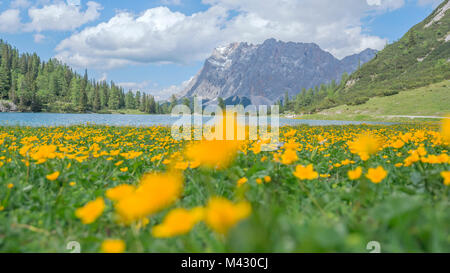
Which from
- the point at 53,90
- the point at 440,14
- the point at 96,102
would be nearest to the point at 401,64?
the point at 440,14

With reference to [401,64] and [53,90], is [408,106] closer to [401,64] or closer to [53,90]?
[401,64]

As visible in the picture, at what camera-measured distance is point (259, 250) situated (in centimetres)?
83

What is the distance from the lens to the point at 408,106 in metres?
41.2

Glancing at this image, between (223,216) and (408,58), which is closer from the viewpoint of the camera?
(223,216)

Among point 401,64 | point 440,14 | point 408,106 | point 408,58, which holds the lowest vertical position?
point 408,106

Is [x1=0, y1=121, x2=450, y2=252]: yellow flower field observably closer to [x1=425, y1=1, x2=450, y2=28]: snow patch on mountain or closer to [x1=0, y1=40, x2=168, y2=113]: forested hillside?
[x1=0, y1=40, x2=168, y2=113]: forested hillside

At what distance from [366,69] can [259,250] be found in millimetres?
115639

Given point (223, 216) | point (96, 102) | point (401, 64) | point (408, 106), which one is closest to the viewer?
point (223, 216)

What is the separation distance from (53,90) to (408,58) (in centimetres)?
13715

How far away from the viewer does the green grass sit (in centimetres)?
3619

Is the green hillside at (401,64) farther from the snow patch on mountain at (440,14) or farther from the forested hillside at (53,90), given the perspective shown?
the forested hillside at (53,90)

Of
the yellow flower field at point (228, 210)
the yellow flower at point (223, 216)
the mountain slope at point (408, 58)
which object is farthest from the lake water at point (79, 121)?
the mountain slope at point (408, 58)
